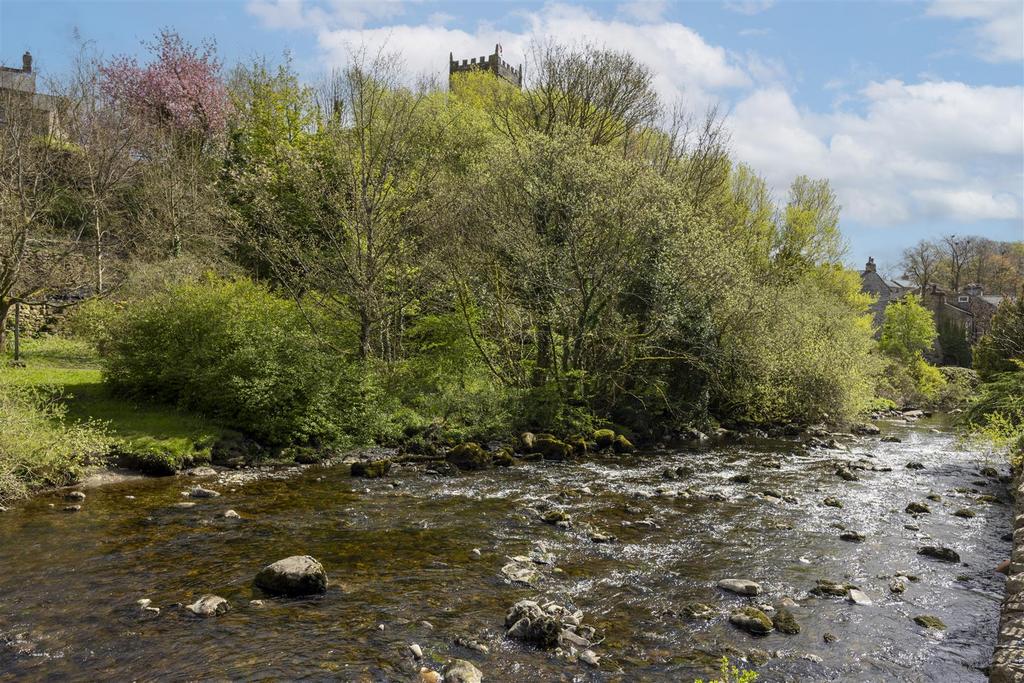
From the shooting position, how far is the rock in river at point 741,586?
9.08m

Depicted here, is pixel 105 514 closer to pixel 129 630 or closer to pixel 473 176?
pixel 129 630

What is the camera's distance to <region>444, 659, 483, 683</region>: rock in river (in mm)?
6551

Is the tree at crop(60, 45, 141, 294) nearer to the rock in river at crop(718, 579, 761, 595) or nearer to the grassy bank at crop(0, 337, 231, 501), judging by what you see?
the grassy bank at crop(0, 337, 231, 501)

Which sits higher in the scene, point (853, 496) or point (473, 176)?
point (473, 176)

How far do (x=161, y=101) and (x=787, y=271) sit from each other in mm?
35029

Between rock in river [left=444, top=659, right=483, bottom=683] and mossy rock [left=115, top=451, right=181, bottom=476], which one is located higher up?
mossy rock [left=115, top=451, right=181, bottom=476]

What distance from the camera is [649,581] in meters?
9.49

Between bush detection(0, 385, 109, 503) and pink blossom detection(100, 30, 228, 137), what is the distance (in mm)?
28712

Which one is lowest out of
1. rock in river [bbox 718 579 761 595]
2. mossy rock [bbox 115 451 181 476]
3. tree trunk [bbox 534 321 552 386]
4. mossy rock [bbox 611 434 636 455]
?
mossy rock [bbox 611 434 636 455]

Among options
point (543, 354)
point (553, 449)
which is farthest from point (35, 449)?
point (543, 354)

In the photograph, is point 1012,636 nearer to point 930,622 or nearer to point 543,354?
point 930,622

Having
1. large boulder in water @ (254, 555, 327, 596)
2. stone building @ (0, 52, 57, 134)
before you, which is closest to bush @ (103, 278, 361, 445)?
large boulder in water @ (254, 555, 327, 596)

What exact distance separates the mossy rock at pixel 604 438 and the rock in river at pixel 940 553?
10275 millimetres

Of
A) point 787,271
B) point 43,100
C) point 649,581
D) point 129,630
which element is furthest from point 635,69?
point 129,630
